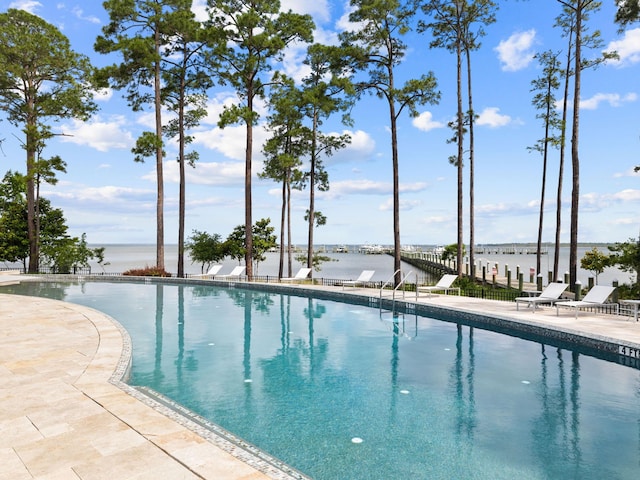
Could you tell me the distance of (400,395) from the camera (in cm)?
604

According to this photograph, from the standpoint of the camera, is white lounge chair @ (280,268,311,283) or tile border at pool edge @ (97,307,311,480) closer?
tile border at pool edge @ (97,307,311,480)

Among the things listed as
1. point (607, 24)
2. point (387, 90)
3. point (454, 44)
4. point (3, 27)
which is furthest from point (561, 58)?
Answer: point (3, 27)

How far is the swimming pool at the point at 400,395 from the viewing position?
167 inches

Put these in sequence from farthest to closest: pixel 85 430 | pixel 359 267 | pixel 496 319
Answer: pixel 359 267
pixel 496 319
pixel 85 430

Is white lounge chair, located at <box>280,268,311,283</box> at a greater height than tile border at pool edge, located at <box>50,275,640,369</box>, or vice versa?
white lounge chair, located at <box>280,268,311,283</box>

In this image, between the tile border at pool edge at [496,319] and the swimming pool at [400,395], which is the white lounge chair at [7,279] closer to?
the tile border at pool edge at [496,319]

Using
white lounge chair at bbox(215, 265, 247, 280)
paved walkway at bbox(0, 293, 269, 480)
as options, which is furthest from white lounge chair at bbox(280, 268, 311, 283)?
paved walkway at bbox(0, 293, 269, 480)

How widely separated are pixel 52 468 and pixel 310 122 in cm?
2163

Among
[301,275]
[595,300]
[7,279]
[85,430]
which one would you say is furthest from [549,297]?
[7,279]

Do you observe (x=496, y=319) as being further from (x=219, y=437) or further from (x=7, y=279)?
(x=7, y=279)

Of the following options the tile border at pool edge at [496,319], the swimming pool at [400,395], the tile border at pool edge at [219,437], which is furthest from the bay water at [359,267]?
the tile border at pool edge at [219,437]

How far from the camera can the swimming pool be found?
4.23 m

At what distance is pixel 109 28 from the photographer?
22.3m

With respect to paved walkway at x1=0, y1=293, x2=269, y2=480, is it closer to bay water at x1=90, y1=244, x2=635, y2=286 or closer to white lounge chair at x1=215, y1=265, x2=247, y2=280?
bay water at x1=90, y1=244, x2=635, y2=286
